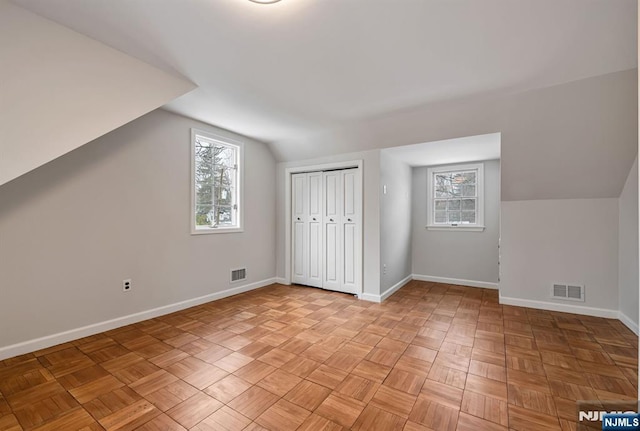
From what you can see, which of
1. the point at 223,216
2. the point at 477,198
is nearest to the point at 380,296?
the point at 477,198

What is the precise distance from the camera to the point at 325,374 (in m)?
2.18

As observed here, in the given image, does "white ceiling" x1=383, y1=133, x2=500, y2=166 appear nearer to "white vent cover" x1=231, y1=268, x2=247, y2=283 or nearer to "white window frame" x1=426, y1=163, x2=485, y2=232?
"white window frame" x1=426, y1=163, x2=485, y2=232

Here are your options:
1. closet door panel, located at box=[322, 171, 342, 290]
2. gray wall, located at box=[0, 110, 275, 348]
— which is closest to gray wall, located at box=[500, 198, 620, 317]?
closet door panel, located at box=[322, 171, 342, 290]

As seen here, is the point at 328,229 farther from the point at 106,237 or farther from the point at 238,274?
the point at 106,237

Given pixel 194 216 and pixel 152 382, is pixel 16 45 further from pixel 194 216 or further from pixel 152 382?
pixel 152 382

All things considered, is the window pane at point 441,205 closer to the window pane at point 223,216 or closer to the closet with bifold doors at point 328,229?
the closet with bifold doors at point 328,229

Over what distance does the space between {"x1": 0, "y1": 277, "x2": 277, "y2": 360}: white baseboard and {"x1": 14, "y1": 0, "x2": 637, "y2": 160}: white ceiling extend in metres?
2.58

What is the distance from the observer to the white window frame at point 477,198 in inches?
191

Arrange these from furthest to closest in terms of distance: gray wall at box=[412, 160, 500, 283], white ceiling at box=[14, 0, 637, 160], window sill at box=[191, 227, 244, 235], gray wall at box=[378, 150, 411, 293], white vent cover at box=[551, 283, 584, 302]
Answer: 1. gray wall at box=[412, 160, 500, 283]
2. gray wall at box=[378, 150, 411, 293]
3. window sill at box=[191, 227, 244, 235]
4. white vent cover at box=[551, 283, 584, 302]
5. white ceiling at box=[14, 0, 637, 160]

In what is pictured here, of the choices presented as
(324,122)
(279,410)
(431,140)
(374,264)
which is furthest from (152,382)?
(431,140)

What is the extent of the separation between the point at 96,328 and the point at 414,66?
403 centimetres

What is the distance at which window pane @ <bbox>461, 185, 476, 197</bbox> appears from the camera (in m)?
4.95

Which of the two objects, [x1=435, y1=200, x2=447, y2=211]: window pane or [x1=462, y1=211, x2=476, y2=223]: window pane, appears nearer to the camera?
[x1=462, y1=211, x2=476, y2=223]: window pane

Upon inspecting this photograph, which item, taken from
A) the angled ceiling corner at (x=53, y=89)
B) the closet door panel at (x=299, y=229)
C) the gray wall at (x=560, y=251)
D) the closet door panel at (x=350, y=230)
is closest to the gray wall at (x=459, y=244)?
the gray wall at (x=560, y=251)
